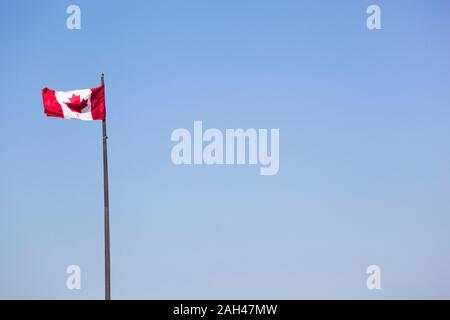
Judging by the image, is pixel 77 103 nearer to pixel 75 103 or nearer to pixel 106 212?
pixel 75 103

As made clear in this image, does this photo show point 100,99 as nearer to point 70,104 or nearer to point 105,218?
point 70,104

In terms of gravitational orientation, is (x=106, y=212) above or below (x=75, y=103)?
below

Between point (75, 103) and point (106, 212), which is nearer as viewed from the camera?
point (106, 212)

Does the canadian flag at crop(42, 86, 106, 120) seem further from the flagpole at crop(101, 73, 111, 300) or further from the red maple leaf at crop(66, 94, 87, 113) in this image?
the flagpole at crop(101, 73, 111, 300)

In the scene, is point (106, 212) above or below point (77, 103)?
below

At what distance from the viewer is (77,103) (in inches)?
1619

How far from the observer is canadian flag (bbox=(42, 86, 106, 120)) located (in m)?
41.1

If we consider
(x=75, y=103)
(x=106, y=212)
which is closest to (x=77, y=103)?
(x=75, y=103)
